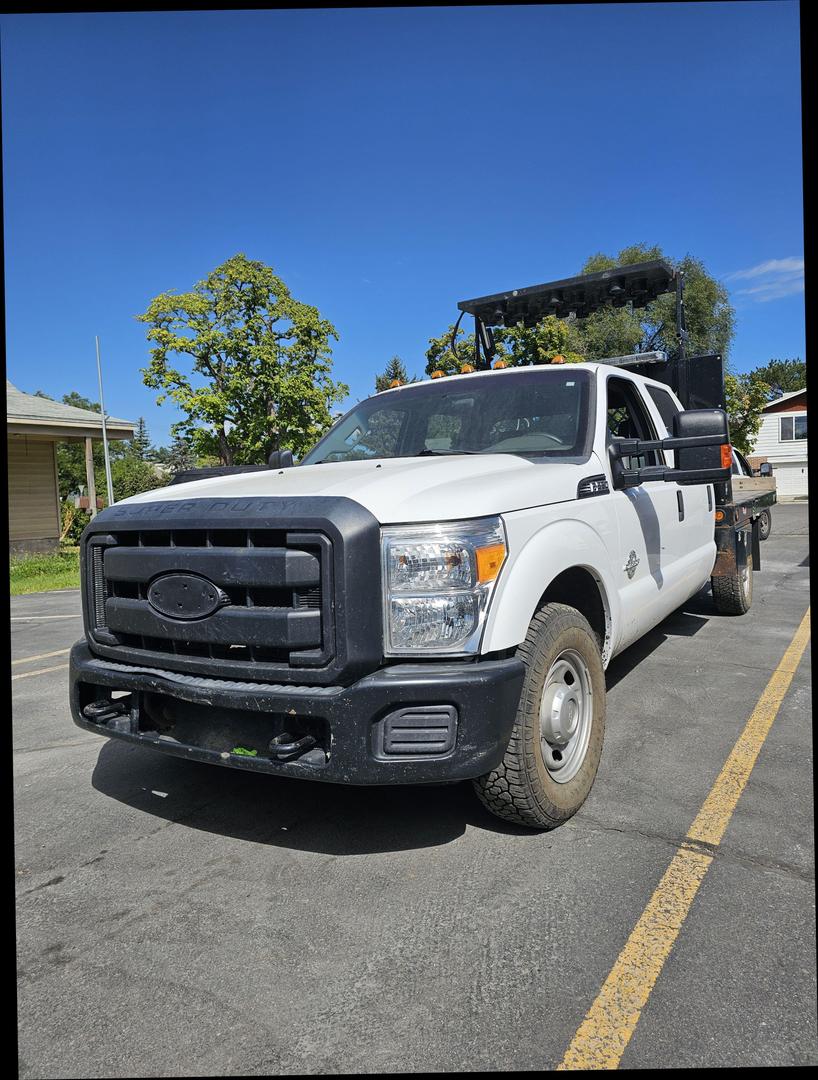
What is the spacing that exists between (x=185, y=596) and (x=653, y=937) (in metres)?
2.06

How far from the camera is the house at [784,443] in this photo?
37.1m

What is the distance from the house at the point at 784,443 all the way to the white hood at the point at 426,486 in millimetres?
37422

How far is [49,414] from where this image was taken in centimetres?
1902

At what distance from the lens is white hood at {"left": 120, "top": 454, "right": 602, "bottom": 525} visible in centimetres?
274

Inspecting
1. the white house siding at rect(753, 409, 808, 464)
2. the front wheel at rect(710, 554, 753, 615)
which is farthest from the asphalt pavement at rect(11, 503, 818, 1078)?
the white house siding at rect(753, 409, 808, 464)

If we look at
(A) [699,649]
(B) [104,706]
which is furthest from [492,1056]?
(A) [699,649]

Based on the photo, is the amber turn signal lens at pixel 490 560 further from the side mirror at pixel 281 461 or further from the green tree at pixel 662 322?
the green tree at pixel 662 322

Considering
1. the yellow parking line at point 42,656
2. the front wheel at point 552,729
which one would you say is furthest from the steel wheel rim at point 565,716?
the yellow parking line at point 42,656

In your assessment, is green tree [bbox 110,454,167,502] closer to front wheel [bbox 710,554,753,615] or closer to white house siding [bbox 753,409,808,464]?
white house siding [bbox 753,409,808,464]

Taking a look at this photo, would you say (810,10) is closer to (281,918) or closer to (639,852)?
(639,852)

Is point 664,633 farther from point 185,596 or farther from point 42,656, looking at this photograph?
point 42,656

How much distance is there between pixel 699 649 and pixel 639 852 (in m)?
3.53

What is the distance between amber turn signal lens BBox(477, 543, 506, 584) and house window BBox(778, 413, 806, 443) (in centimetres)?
3919

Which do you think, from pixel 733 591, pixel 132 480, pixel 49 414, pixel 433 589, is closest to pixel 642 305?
pixel 733 591
